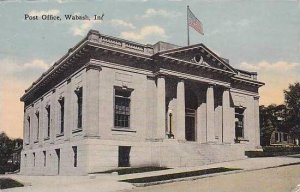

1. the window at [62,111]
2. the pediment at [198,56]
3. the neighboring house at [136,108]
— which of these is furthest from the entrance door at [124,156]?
the pediment at [198,56]

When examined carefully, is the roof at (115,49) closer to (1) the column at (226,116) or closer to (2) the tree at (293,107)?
(1) the column at (226,116)

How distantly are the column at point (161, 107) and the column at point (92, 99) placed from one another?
4486 mm

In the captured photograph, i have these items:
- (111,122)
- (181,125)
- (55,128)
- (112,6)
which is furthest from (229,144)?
(112,6)

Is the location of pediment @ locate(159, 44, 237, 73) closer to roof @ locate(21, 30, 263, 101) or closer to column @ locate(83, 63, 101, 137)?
roof @ locate(21, 30, 263, 101)

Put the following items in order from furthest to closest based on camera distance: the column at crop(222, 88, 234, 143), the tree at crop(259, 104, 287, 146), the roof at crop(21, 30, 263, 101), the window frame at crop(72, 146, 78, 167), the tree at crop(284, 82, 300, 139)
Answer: the tree at crop(259, 104, 287, 146) < the tree at crop(284, 82, 300, 139) < the column at crop(222, 88, 234, 143) < the window frame at crop(72, 146, 78, 167) < the roof at crop(21, 30, 263, 101)

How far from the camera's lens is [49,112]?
3444 centimetres

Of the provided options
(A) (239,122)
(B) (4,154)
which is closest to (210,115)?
(A) (239,122)

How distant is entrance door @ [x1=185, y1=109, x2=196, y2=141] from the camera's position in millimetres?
31359

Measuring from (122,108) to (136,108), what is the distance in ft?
3.57

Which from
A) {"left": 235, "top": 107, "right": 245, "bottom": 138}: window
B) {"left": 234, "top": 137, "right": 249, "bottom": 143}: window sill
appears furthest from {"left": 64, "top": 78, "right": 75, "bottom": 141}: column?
{"left": 235, "top": 107, "right": 245, "bottom": 138}: window

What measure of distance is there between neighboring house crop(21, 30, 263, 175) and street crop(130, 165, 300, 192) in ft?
24.3

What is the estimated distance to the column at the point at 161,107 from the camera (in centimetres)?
2761

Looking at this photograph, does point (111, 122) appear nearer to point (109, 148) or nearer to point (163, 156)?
point (109, 148)

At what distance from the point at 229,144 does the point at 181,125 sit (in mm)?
4053
